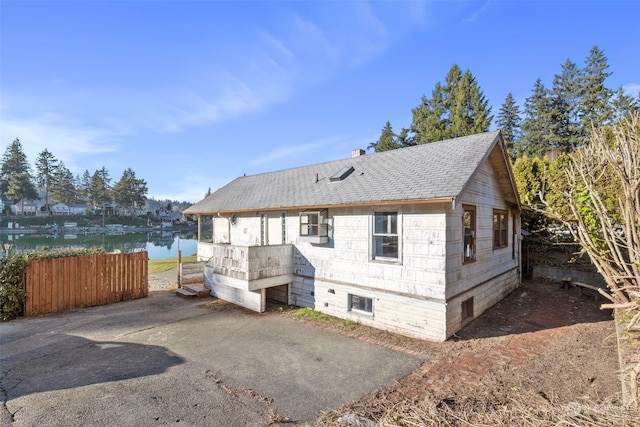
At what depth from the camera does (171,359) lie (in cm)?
618

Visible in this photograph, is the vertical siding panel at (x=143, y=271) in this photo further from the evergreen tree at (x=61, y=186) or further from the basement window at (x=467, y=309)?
the evergreen tree at (x=61, y=186)

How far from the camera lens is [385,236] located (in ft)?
27.5

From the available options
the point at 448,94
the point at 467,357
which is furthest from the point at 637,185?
the point at 448,94

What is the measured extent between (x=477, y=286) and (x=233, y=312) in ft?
26.0

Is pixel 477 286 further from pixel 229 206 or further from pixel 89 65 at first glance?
pixel 89 65

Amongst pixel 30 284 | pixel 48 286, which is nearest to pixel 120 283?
pixel 48 286

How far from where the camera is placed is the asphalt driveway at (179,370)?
4387 millimetres

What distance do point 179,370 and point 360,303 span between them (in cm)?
514

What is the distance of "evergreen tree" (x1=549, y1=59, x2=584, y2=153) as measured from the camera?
115 feet

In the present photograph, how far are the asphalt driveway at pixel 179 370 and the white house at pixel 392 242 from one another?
146 cm

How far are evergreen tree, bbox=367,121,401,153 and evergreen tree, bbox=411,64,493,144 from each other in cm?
266

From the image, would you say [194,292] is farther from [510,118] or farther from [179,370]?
[510,118]

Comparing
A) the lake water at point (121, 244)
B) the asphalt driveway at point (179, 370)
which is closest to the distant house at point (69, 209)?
the lake water at point (121, 244)

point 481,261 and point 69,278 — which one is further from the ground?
point 481,261
